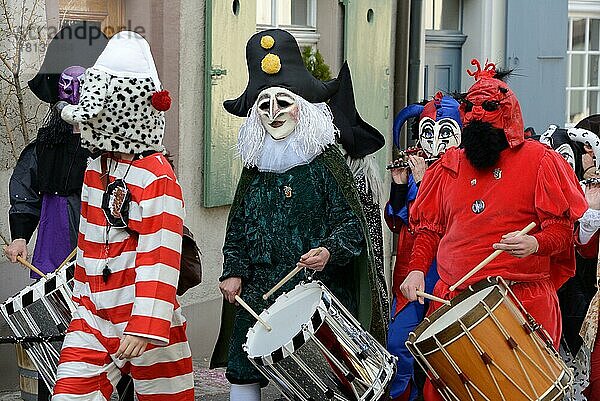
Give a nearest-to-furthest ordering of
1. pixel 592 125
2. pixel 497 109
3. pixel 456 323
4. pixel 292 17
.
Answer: pixel 456 323, pixel 497 109, pixel 592 125, pixel 292 17

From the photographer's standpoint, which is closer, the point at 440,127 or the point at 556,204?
the point at 556,204

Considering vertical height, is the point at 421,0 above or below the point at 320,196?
above

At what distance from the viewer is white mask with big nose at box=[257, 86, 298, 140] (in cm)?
642

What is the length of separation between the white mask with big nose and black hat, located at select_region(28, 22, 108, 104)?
1.18 metres

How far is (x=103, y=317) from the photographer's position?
5363 millimetres

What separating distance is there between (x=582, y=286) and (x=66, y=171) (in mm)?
2706

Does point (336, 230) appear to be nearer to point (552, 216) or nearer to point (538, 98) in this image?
A: point (552, 216)

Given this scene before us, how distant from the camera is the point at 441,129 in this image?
7828 mm

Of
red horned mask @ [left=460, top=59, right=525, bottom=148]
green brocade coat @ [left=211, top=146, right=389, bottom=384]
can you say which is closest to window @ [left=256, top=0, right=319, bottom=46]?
green brocade coat @ [left=211, top=146, right=389, bottom=384]

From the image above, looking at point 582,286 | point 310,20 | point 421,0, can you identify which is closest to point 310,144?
point 582,286

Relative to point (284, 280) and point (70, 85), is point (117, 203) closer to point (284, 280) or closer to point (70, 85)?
point (284, 280)

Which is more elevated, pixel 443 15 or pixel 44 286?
pixel 443 15

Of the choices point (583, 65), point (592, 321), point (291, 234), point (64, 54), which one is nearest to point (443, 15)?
point (583, 65)

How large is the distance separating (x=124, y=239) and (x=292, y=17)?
5.68m
